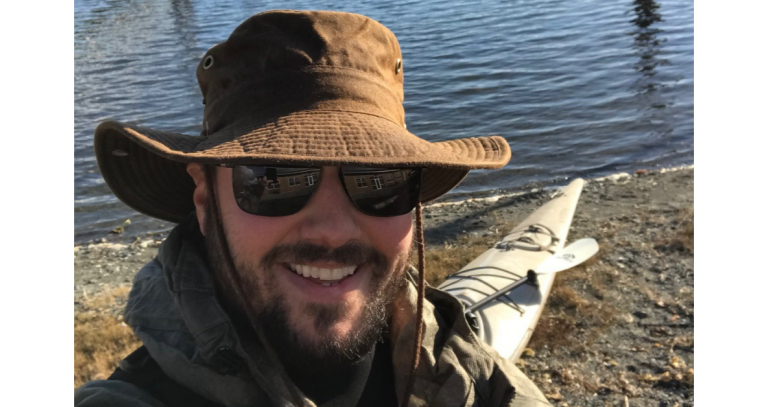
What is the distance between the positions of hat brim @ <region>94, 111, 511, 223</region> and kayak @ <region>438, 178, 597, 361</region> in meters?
2.83

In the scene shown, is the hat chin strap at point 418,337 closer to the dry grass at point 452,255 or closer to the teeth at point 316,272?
the teeth at point 316,272

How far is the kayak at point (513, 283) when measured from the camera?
517 cm

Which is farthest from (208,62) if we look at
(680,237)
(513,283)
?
(680,237)

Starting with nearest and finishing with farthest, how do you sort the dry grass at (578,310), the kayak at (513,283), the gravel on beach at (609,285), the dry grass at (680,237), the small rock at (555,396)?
the small rock at (555,396) → the gravel on beach at (609,285) → the kayak at (513,283) → the dry grass at (578,310) → the dry grass at (680,237)

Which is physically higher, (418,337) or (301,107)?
(301,107)

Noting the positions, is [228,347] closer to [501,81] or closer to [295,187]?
[295,187]

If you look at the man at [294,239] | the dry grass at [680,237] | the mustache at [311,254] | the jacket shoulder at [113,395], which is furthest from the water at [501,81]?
the jacket shoulder at [113,395]

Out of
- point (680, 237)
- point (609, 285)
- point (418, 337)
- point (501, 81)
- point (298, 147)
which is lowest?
point (501, 81)

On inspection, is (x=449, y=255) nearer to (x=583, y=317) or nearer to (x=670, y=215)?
(x=583, y=317)

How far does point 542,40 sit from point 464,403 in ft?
59.3

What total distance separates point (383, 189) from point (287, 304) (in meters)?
0.54

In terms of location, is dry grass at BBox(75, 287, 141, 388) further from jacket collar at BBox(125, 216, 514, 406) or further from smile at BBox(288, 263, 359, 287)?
smile at BBox(288, 263, 359, 287)

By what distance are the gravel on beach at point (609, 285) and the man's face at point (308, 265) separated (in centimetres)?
218

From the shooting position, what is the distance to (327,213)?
2.07 m
